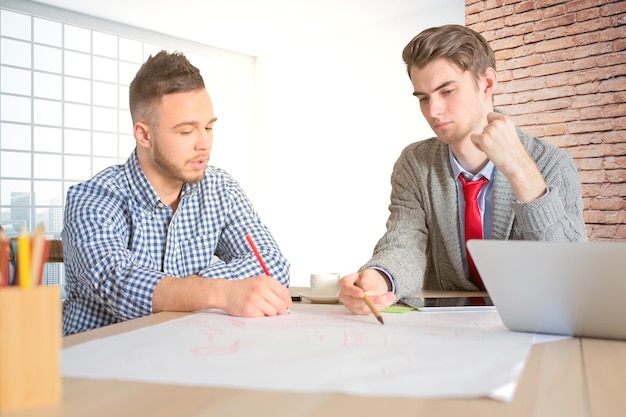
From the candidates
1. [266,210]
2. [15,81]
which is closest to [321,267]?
[266,210]

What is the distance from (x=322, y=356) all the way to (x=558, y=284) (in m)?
0.33

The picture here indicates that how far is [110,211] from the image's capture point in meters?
1.29

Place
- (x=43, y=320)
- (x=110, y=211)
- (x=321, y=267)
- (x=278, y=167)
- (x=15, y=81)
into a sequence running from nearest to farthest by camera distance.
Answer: (x=43, y=320)
(x=110, y=211)
(x=15, y=81)
(x=321, y=267)
(x=278, y=167)

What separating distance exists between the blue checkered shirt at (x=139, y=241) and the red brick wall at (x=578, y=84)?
3111 millimetres

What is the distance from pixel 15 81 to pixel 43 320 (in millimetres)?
5478

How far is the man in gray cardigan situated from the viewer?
53.8 inches

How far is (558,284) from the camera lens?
755 millimetres

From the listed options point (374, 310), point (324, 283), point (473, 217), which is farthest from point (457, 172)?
point (374, 310)

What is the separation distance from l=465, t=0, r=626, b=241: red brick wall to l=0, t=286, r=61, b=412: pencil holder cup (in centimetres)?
399

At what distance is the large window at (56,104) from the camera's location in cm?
519

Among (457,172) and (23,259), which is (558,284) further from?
(457,172)

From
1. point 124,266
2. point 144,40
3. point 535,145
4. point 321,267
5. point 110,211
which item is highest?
point 144,40

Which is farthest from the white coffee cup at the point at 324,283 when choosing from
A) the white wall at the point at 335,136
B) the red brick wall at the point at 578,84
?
the white wall at the point at 335,136

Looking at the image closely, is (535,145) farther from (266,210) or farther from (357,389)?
(266,210)
